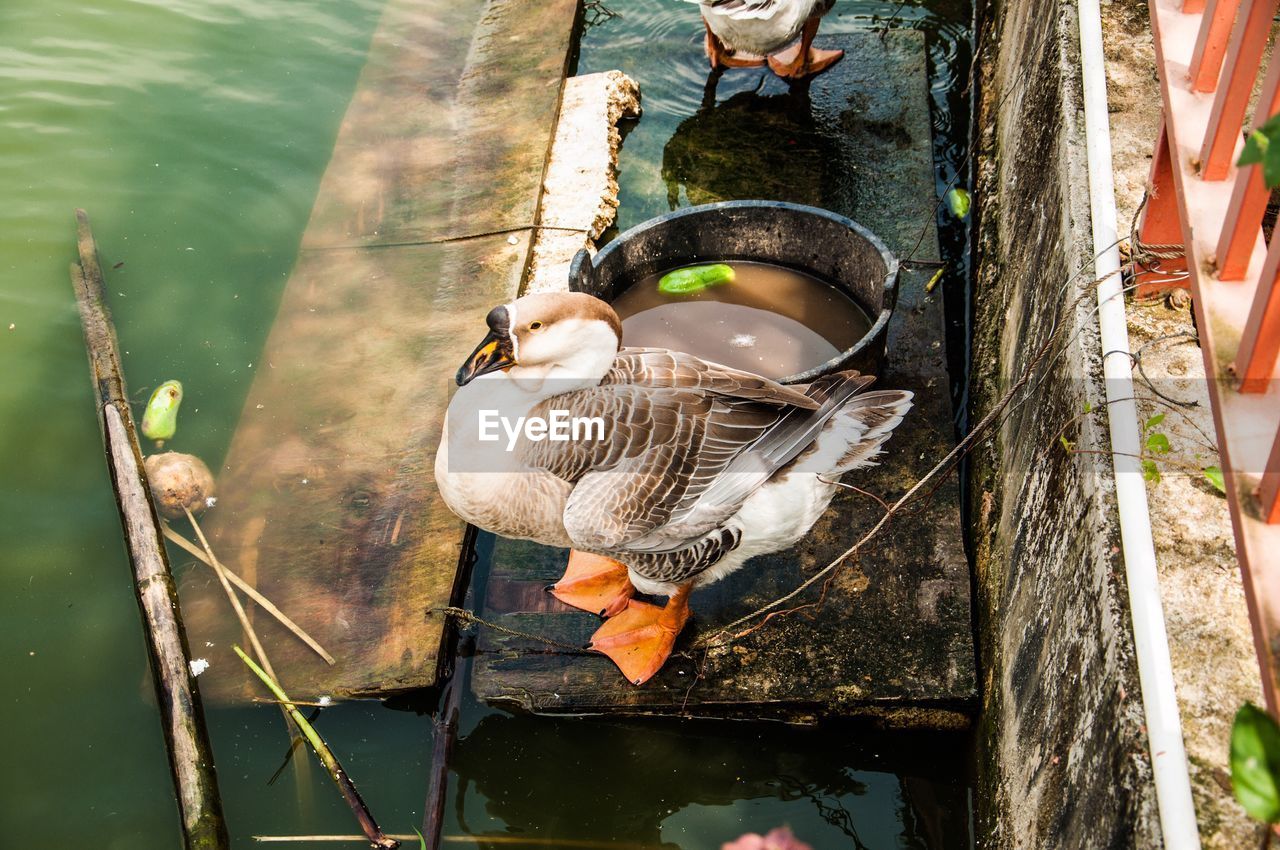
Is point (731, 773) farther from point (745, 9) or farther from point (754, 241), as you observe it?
point (745, 9)

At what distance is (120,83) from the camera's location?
5953mm

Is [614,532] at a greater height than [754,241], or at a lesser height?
lesser

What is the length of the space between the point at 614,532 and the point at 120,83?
4875 millimetres

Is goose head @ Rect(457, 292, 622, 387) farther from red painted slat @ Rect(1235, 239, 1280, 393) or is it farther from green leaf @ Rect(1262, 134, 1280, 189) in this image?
green leaf @ Rect(1262, 134, 1280, 189)

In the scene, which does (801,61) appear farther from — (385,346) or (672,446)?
(672,446)

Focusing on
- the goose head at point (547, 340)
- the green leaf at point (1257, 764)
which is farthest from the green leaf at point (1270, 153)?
the goose head at point (547, 340)

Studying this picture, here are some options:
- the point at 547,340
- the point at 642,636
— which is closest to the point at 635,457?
the point at 547,340

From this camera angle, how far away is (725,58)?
231 inches

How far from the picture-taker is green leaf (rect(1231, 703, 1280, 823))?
4.53ft

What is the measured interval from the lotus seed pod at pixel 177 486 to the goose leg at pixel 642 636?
1662 mm

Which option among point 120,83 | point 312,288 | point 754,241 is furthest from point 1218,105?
point 120,83

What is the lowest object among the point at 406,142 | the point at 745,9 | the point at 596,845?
the point at 596,845

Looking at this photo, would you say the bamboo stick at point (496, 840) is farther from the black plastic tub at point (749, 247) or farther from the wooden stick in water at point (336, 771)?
the black plastic tub at point (749, 247)

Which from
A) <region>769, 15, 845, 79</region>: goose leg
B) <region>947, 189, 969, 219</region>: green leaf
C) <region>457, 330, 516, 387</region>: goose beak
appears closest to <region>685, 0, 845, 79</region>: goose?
<region>769, 15, 845, 79</region>: goose leg
